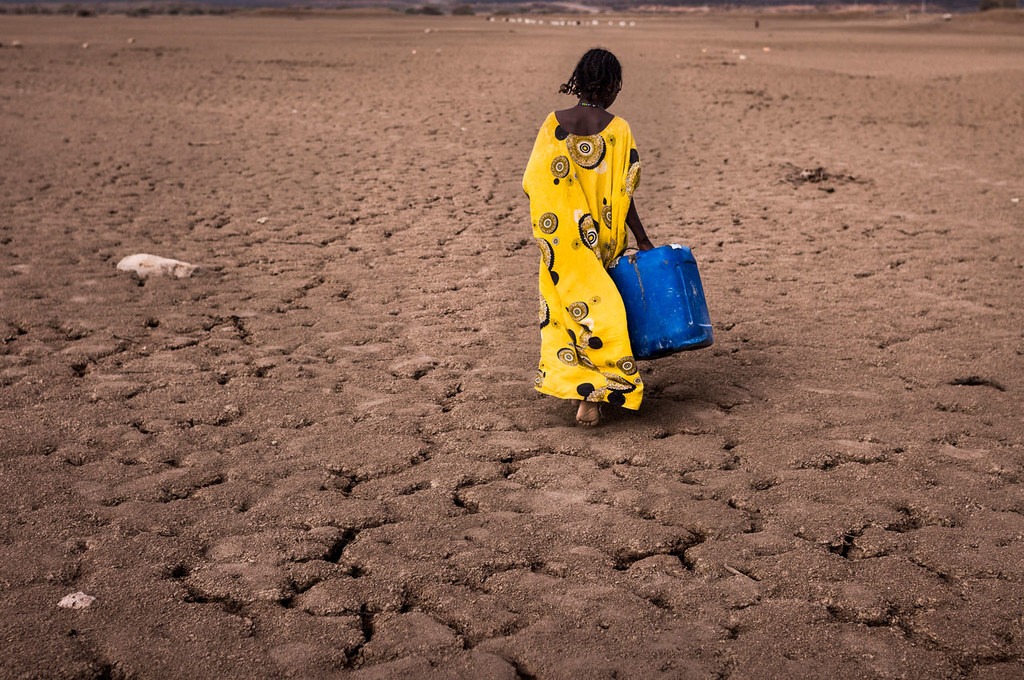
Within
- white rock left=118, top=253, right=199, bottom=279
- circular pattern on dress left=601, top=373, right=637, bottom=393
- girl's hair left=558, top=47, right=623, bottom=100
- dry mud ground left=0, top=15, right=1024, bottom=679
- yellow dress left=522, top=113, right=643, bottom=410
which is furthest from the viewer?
white rock left=118, top=253, right=199, bottom=279

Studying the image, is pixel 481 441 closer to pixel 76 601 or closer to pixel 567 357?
pixel 567 357

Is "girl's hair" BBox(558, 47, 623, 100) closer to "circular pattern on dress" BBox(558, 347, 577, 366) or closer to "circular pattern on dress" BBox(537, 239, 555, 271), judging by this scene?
"circular pattern on dress" BBox(537, 239, 555, 271)

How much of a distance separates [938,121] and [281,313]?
10.5 meters

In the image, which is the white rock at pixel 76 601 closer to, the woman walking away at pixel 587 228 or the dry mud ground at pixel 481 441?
the dry mud ground at pixel 481 441

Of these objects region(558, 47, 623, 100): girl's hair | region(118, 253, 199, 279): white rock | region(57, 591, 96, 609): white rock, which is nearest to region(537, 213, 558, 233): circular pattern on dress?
region(558, 47, 623, 100): girl's hair

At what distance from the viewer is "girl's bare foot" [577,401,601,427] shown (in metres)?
4.10

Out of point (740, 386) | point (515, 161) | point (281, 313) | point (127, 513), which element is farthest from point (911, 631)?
point (515, 161)

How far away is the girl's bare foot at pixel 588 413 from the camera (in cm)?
410

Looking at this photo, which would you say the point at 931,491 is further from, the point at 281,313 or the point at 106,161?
the point at 106,161

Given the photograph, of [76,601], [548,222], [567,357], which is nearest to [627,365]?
[567,357]

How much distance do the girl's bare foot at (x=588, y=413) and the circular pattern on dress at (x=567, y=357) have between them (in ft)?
0.57

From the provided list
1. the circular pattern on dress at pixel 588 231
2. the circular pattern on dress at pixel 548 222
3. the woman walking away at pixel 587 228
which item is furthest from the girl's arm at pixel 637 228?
the circular pattern on dress at pixel 548 222

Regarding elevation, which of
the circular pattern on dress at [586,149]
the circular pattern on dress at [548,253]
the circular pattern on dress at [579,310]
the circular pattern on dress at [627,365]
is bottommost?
the circular pattern on dress at [627,365]

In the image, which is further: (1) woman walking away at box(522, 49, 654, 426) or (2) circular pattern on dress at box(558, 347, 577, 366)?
(2) circular pattern on dress at box(558, 347, 577, 366)
